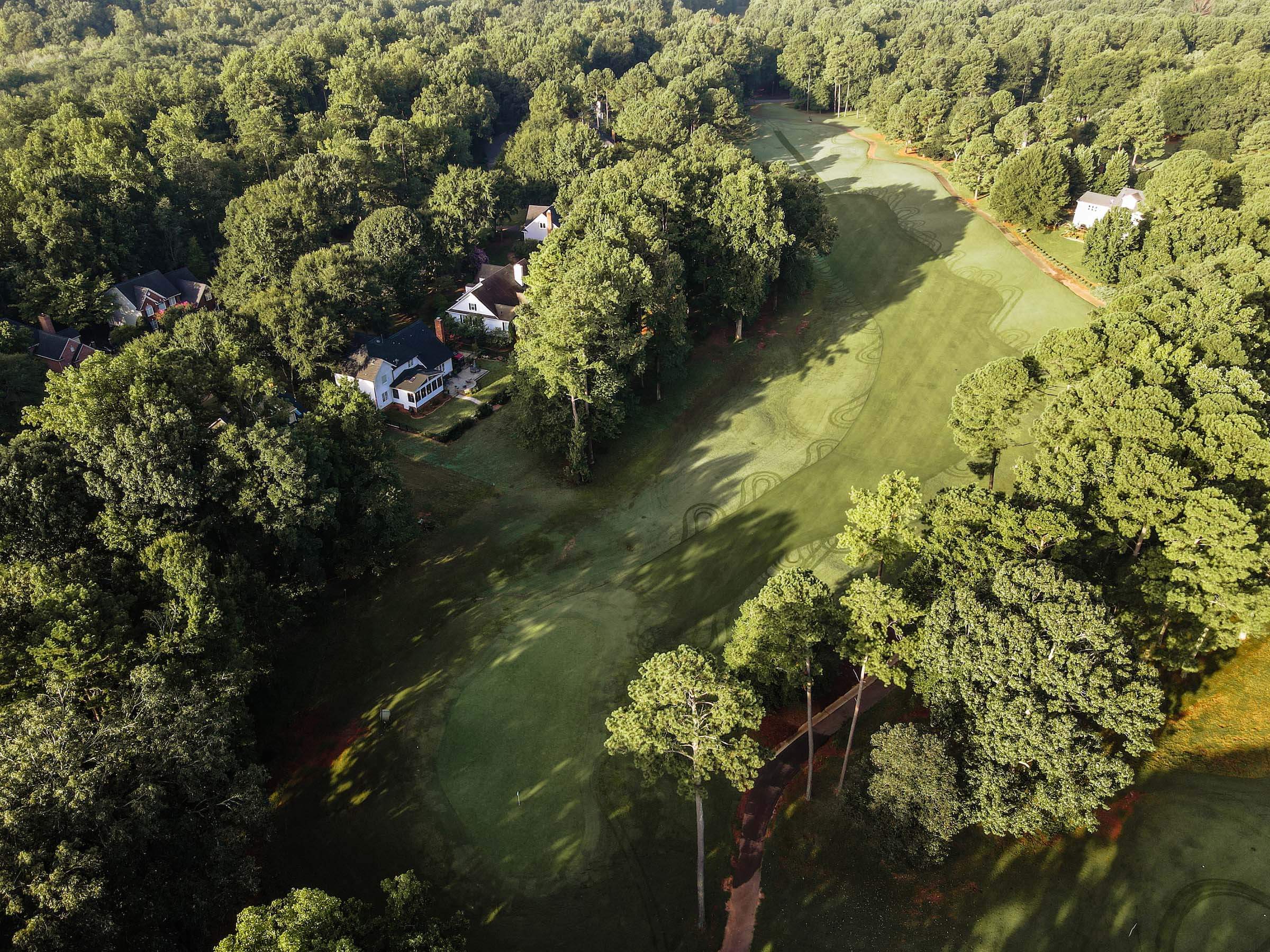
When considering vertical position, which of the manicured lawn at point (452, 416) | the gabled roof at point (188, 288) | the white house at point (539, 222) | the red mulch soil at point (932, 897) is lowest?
the red mulch soil at point (932, 897)

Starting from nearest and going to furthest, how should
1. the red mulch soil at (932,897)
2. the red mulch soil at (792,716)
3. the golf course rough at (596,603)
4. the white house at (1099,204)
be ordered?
the red mulch soil at (932,897) < the golf course rough at (596,603) < the red mulch soil at (792,716) < the white house at (1099,204)

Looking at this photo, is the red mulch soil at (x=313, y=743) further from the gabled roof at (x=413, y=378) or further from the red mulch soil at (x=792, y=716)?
the gabled roof at (x=413, y=378)

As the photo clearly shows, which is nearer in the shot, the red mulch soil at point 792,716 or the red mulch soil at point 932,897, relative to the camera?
the red mulch soil at point 932,897

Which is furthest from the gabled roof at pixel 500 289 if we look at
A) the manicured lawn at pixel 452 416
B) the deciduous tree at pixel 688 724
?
the deciduous tree at pixel 688 724

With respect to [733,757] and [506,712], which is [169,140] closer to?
[506,712]

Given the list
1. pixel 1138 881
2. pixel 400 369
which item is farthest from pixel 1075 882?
pixel 400 369

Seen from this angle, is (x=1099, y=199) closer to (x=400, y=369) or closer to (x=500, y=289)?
(x=500, y=289)

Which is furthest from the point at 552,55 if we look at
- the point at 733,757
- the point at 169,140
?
the point at 733,757

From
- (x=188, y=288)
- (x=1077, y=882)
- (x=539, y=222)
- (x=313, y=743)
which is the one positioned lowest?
(x=1077, y=882)
